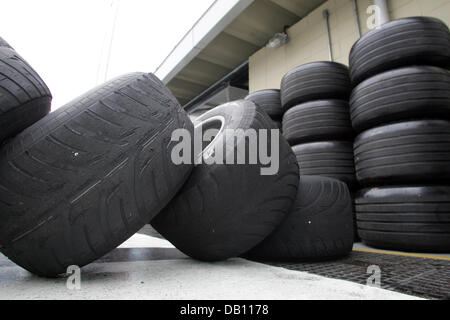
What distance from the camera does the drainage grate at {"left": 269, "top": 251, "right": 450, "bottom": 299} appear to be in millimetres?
722

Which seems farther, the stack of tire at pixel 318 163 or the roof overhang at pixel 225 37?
the roof overhang at pixel 225 37

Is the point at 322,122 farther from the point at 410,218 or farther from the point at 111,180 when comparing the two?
the point at 111,180

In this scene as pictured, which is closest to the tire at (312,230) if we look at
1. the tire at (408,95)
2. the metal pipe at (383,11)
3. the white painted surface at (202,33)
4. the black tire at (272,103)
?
the tire at (408,95)

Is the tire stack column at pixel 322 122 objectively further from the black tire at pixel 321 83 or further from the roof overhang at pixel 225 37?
the roof overhang at pixel 225 37

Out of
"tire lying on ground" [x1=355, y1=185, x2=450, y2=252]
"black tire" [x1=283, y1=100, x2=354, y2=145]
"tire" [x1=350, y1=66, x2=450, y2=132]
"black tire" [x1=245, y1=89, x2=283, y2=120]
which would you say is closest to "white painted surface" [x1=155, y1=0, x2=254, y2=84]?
"black tire" [x1=245, y1=89, x2=283, y2=120]

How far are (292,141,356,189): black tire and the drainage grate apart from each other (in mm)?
837

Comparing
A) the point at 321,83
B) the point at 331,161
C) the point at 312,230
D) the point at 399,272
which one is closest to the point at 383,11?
the point at 321,83

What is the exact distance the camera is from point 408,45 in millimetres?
1677

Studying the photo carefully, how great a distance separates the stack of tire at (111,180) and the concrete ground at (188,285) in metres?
0.08

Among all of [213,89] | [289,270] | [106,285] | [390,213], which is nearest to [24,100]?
[106,285]

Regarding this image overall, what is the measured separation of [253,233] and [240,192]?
182 millimetres

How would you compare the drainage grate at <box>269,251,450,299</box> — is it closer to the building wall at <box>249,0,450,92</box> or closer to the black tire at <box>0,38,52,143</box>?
the black tire at <box>0,38,52,143</box>

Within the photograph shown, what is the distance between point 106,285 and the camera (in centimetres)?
75

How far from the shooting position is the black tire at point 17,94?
790 mm
